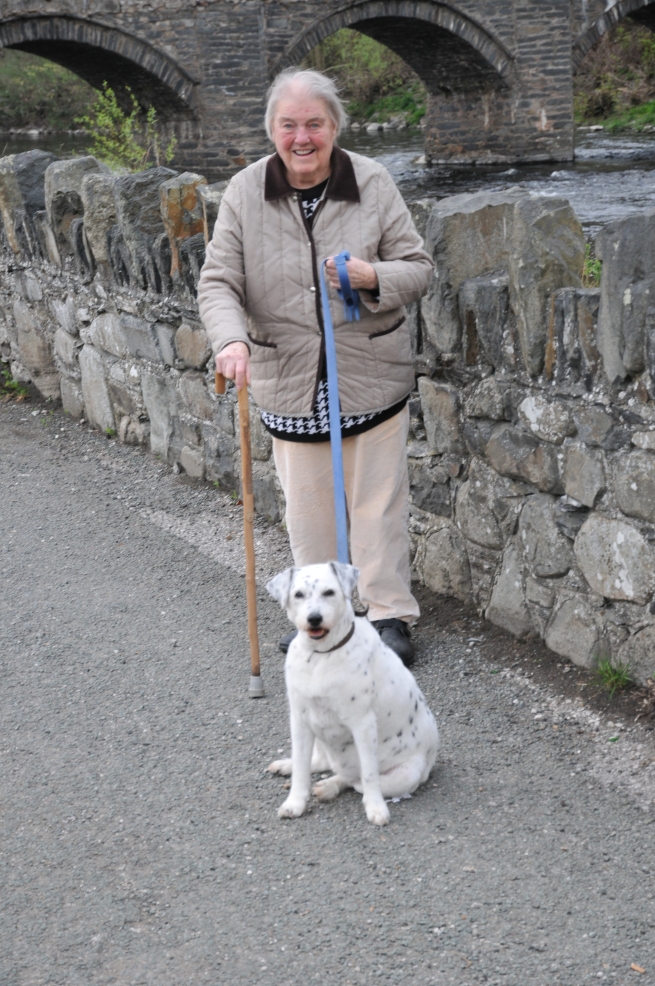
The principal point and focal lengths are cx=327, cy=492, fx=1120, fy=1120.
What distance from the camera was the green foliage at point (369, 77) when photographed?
30734mm

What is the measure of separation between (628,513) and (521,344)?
655 mm

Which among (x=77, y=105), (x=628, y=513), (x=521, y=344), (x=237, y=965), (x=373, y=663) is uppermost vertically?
(x=77, y=105)

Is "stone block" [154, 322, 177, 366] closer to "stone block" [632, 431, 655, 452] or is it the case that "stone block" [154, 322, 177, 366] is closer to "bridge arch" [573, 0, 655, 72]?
"stone block" [632, 431, 655, 452]

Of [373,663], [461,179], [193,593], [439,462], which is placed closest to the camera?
[373,663]

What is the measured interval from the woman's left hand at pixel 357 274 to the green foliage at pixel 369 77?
2871cm

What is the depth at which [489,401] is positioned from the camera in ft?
12.3

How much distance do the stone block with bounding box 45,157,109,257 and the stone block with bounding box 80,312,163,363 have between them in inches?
21.8

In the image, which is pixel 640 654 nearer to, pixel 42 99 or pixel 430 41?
pixel 430 41

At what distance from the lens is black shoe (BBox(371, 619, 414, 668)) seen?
147 inches

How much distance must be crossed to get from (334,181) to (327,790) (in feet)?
5.88

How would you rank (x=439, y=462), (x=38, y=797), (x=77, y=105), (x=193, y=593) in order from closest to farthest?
(x=38, y=797) → (x=439, y=462) → (x=193, y=593) → (x=77, y=105)

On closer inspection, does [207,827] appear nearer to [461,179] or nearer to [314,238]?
[314,238]

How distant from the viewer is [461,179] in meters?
20.8

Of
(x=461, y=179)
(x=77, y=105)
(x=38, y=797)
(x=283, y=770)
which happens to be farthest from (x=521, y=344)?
(x=77, y=105)
